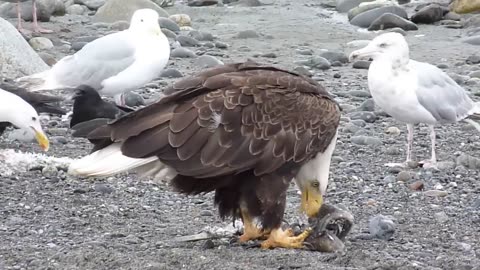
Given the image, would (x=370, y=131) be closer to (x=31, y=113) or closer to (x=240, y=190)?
(x=31, y=113)

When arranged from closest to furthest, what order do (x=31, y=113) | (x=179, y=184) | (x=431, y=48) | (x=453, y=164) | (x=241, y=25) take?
(x=179, y=184)
(x=31, y=113)
(x=453, y=164)
(x=431, y=48)
(x=241, y=25)

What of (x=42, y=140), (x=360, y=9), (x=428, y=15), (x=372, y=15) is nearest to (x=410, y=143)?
(x=42, y=140)

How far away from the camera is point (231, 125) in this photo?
6.46 meters

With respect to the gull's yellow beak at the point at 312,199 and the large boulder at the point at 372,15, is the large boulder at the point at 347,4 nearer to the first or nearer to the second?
the large boulder at the point at 372,15

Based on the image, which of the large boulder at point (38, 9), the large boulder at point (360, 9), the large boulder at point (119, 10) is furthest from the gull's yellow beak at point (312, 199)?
the large boulder at point (360, 9)

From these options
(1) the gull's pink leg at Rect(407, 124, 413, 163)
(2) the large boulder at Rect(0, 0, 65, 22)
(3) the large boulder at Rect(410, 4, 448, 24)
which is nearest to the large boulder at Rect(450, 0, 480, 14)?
(3) the large boulder at Rect(410, 4, 448, 24)

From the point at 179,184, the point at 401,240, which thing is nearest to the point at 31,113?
the point at 179,184

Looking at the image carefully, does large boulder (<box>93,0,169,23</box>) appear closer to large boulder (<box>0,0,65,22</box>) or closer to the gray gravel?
large boulder (<box>0,0,65,22</box>)

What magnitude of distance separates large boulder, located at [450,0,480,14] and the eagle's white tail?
13.5m

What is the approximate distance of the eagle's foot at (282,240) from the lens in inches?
266

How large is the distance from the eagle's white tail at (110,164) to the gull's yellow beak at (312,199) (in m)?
0.99

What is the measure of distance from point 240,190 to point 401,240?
4.09ft

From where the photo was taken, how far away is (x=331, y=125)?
22.0ft

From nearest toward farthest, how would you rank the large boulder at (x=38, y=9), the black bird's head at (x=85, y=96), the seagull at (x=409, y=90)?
the black bird's head at (x=85, y=96)
the seagull at (x=409, y=90)
the large boulder at (x=38, y=9)
